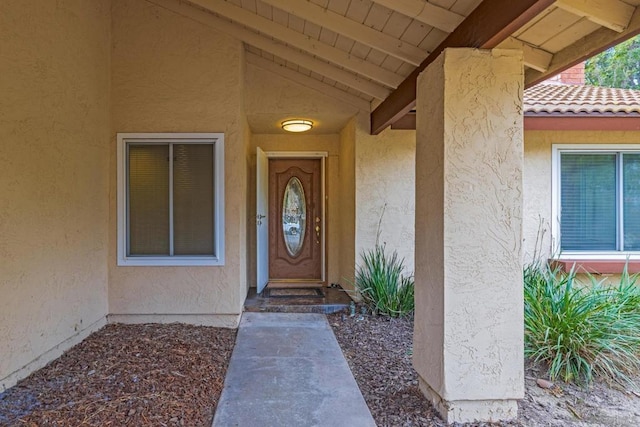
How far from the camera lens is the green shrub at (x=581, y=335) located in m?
3.51

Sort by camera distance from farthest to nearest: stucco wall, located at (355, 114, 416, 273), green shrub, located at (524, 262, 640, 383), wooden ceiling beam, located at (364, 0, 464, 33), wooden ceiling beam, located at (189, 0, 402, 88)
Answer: stucco wall, located at (355, 114, 416, 273) → wooden ceiling beam, located at (189, 0, 402, 88) → green shrub, located at (524, 262, 640, 383) → wooden ceiling beam, located at (364, 0, 464, 33)

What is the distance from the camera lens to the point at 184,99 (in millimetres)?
5062

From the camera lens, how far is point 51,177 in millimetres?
3738

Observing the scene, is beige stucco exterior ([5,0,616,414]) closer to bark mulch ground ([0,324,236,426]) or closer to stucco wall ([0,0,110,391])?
stucco wall ([0,0,110,391])

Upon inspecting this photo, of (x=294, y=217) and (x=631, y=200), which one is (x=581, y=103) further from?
(x=294, y=217)

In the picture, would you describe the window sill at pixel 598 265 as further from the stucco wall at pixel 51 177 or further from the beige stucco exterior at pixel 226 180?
the stucco wall at pixel 51 177

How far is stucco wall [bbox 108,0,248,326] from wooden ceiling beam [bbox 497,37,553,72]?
323 cm

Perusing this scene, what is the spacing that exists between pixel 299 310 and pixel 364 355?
5.23ft

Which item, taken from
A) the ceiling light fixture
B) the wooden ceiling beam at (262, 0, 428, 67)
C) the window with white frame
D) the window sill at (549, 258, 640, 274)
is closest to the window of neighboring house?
the ceiling light fixture

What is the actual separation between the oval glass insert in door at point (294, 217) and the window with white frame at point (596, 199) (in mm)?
4085

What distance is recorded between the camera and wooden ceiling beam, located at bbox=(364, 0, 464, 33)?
294cm

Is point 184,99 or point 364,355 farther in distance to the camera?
point 184,99

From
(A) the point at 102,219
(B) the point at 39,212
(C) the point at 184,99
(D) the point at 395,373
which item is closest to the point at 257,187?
(C) the point at 184,99

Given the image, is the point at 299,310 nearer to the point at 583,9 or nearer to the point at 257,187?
the point at 257,187
